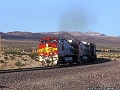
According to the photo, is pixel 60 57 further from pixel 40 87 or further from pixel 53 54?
pixel 40 87

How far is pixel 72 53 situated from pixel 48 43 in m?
6.26

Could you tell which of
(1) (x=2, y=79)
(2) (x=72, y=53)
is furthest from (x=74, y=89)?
(2) (x=72, y=53)

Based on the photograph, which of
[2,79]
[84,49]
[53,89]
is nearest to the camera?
[53,89]

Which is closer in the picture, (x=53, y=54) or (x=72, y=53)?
(x=53, y=54)

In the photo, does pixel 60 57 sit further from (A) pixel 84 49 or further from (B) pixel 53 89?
(B) pixel 53 89

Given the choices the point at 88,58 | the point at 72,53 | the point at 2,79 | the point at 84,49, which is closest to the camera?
the point at 2,79

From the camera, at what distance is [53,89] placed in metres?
16.3

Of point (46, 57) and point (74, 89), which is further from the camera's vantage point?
point (46, 57)

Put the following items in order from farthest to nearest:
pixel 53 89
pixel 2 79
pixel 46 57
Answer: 1. pixel 46 57
2. pixel 2 79
3. pixel 53 89

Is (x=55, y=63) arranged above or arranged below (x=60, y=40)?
below

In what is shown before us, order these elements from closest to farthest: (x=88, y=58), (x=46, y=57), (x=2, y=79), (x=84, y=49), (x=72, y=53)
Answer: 1. (x=2, y=79)
2. (x=46, y=57)
3. (x=72, y=53)
4. (x=84, y=49)
5. (x=88, y=58)

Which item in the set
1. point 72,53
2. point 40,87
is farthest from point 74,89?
point 72,53

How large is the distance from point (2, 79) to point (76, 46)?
24907mm

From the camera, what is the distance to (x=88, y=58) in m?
51.3
